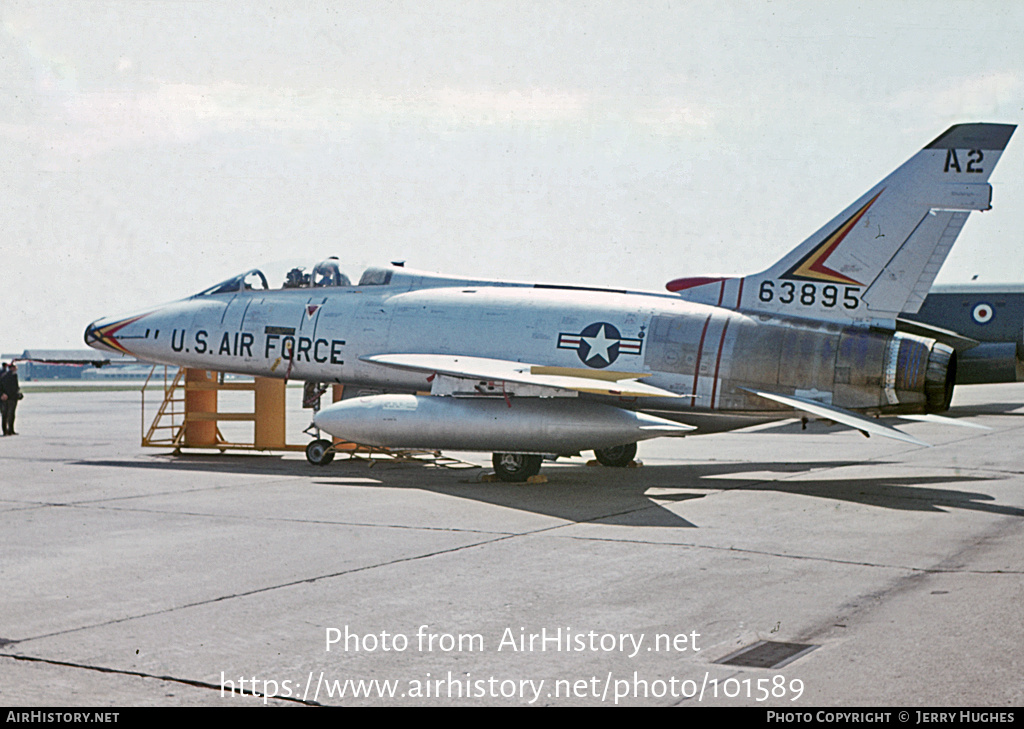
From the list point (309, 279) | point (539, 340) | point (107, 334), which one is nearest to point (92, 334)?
point (107, 334)

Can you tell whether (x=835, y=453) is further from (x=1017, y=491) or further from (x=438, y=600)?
(x=438, y=600)

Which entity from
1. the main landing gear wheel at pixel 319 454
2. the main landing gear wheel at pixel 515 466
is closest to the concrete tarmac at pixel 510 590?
the main landing gear wheel at pixel 515 466

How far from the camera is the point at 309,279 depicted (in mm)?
17250

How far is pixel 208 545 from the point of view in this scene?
8.94 meters

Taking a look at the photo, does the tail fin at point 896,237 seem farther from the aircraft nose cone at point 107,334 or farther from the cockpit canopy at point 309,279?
the aircraft nose cone at point 107,334

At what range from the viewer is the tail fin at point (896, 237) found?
1278 centimetres

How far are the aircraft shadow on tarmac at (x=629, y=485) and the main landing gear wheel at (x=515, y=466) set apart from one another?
0.55 ft

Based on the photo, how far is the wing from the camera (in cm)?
1323

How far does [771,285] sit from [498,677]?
1011 cm

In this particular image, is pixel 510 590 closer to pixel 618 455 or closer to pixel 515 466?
pixel 515 466

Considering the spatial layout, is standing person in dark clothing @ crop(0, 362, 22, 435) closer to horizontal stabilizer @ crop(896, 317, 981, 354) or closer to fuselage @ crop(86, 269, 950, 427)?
fuselage @ crop(86, 269, 950, 427)

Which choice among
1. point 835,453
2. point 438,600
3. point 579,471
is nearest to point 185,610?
point 438,600

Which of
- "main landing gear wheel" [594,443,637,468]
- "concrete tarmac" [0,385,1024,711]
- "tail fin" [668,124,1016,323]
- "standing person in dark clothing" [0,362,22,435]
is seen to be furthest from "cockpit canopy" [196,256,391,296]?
"standing person in dark clothing" [0,362,22,435]

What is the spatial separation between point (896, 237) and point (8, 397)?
20524mm
